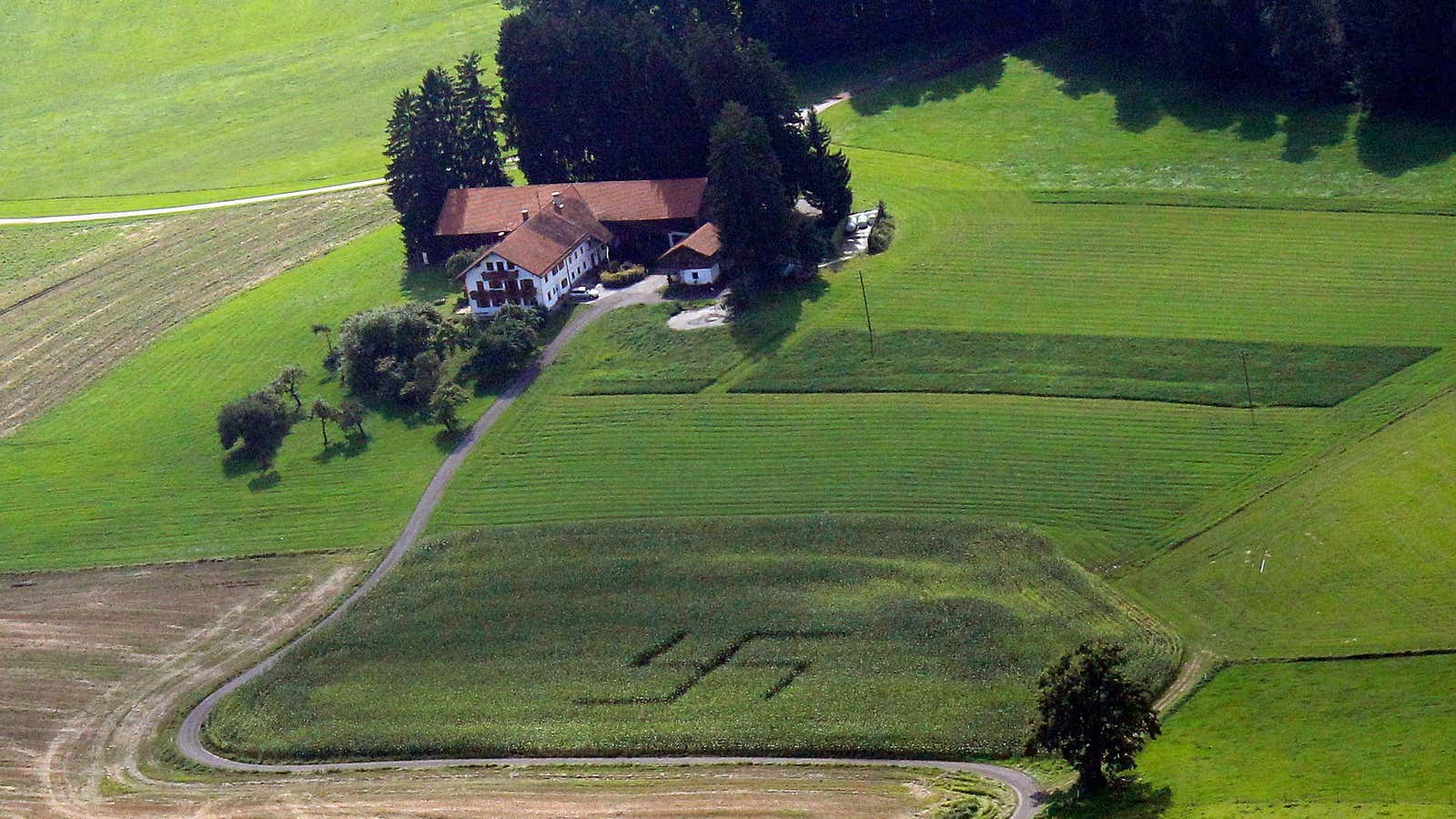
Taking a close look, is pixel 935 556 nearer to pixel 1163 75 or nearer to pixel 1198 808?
pixel 1198 808

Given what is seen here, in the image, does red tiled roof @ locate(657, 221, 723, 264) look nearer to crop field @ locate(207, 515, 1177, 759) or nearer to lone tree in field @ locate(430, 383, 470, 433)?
lone tree in field @ locate(430, 383, 470, 433)

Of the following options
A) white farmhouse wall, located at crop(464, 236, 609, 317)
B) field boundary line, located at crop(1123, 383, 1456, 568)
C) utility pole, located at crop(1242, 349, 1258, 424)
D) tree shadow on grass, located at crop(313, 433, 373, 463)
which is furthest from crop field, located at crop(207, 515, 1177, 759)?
white farmhouse wall, located at crop(464, 236, 609, 317)

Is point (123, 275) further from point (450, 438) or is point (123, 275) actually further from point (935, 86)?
point (935, 86)

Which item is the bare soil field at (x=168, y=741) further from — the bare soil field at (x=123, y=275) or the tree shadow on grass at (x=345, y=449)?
the bare soil field at (x=123, y=275)

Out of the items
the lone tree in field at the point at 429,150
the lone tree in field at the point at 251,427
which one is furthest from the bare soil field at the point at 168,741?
the lone tree in field at the point at 429,150

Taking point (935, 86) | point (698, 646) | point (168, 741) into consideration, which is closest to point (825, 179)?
point (935, 86)

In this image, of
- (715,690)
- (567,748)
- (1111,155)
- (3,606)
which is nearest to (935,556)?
(715,690)
